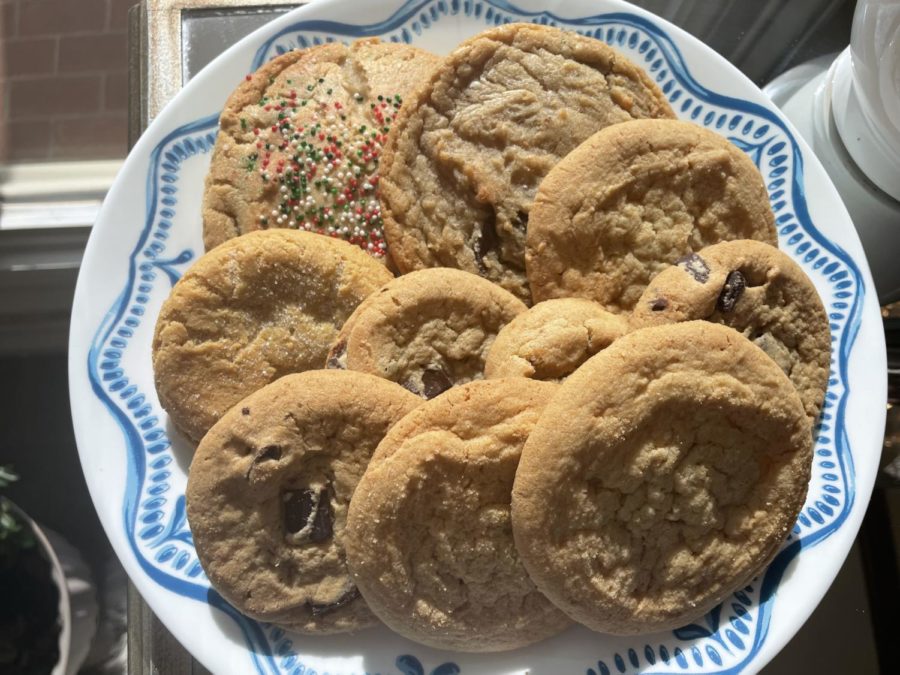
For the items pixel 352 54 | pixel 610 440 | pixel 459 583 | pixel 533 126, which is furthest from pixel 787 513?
pixel 352 54

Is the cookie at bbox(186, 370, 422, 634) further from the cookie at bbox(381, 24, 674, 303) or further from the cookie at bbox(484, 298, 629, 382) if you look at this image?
the cookie at bbox(381, 24, 674, 303)

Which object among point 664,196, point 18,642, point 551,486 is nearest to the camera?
point 551,486

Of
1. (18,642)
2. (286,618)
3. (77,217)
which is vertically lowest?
(18,642)

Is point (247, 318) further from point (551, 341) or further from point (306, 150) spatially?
point (551, 341)

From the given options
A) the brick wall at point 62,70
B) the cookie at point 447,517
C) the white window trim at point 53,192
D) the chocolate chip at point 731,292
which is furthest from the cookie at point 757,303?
the brick wall at point 62,70

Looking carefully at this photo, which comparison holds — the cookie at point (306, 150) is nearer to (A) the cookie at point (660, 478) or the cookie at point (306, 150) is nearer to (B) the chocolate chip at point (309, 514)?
(B) the chocolate chip at point (309, 514)

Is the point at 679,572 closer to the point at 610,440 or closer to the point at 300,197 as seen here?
the point at 610,440

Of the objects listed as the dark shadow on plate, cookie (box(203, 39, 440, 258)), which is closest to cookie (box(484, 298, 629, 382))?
cookie (box(203, 39, 440, 258))

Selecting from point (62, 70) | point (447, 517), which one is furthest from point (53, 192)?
point (447, 517)
